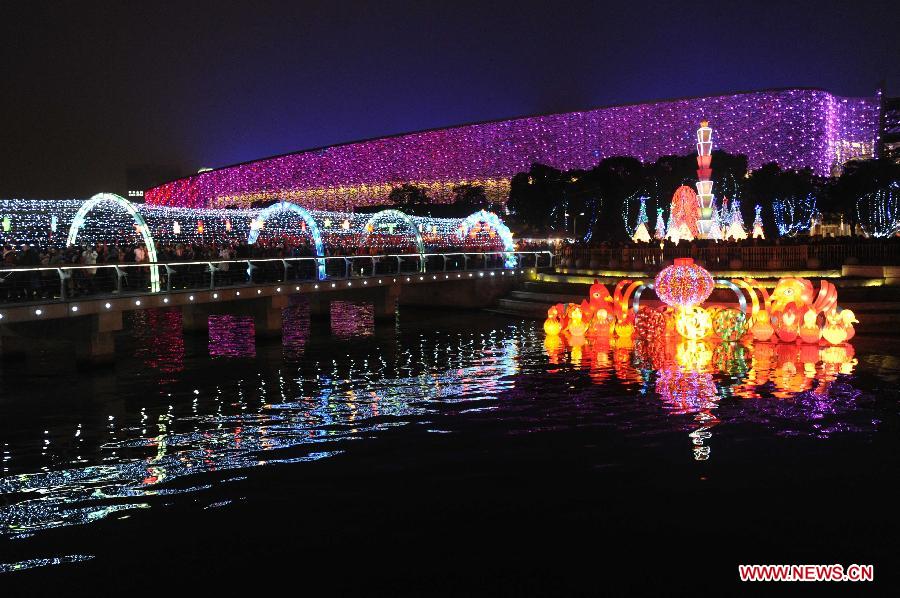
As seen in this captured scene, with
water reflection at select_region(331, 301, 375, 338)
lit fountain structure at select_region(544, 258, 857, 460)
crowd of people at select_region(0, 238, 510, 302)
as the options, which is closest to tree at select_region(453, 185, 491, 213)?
water reflection at select_region(331, 301, 375, 338)

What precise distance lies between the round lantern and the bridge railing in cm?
1021

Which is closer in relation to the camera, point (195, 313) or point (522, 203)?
point (195, 313)

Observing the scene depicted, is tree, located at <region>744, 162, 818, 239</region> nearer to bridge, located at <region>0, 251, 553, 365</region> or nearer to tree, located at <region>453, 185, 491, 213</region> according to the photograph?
tree, located at <region>453, 185, 491, 213</region>

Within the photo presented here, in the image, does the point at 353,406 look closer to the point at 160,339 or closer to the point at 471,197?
the point at 160,339

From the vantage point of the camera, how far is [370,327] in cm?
3080

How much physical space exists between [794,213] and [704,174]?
41984 mm

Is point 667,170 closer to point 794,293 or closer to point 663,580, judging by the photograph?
point 794,293

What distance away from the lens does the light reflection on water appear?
1141cm

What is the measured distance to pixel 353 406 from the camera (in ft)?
51.8

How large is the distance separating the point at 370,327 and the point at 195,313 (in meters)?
5.82

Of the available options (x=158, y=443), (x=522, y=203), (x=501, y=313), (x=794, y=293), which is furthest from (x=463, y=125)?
(x=158, y=443)

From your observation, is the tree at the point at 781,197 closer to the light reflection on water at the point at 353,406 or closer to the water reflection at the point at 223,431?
the light reflection on water at the point at 353,406

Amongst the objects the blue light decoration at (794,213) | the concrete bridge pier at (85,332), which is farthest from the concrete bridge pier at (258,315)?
the blue light decoration at (794,213)

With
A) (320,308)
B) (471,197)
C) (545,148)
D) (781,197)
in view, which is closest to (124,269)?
(320,308)
